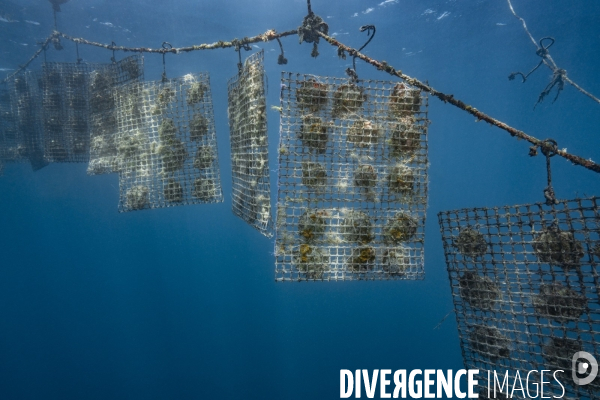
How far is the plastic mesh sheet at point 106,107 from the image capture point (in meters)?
5.53

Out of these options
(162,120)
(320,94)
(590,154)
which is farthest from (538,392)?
(590,154)

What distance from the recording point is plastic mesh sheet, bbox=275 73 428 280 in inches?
140

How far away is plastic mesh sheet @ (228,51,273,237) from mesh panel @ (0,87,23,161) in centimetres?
779

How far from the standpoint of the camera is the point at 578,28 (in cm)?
1814

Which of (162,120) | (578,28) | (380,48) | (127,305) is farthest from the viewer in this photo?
(127,305)

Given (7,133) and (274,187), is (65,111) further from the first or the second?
(274,187)

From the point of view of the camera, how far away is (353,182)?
3639 mm

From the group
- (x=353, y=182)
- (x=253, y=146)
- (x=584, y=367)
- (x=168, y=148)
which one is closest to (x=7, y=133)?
(x=168, y=148)

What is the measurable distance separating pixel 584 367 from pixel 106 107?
702 cm

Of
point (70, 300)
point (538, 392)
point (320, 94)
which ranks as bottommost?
point (70, 300)

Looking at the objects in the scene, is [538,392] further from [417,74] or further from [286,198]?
[417,74]

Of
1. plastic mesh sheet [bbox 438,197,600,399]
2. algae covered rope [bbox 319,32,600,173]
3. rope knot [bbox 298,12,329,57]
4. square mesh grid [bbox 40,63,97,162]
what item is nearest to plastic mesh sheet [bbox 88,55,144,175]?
square mesh grid [bbox 40,63,97,162]

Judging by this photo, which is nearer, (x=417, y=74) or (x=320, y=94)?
(x=320, y=94)

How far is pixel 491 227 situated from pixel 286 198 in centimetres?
199
